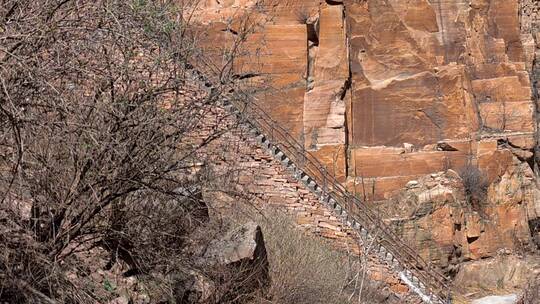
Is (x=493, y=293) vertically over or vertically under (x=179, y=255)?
under

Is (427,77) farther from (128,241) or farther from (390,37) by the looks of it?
(128,241)

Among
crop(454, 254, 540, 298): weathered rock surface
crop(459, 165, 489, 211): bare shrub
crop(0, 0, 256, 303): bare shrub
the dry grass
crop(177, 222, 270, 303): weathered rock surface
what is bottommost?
crop(454, 254, 540, 298): weathered rock surface

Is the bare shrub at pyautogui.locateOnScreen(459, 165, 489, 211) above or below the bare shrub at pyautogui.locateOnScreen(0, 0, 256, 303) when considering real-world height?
below

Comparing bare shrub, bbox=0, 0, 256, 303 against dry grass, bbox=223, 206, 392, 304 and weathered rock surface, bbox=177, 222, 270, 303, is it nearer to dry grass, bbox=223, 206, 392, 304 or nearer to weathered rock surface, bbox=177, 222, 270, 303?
weathered rock surface, bbox=177, 222, 270, 303

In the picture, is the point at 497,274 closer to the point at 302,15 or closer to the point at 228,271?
the point at 302,15

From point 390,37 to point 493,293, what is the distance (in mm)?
7851

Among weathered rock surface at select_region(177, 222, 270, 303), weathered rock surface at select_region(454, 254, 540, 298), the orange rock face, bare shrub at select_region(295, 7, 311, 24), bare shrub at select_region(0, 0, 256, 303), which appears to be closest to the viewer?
bare shrub at select_region(0, 0, 256, 303)

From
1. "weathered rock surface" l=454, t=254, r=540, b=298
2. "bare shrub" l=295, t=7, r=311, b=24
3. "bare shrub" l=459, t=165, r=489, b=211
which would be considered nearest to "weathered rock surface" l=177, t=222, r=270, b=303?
"weathered rock surface" l=454, t=254, r=540, b=298

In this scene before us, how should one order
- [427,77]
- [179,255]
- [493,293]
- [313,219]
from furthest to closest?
[427,77] → [493,293] → [313,219] → [179,255]

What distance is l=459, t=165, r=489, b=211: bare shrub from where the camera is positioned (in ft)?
65.6

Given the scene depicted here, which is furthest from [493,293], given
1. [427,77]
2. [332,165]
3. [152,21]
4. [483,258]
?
[152,21]

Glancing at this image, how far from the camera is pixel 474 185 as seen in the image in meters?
20.1

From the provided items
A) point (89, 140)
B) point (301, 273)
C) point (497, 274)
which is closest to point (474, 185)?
point (497, 274)

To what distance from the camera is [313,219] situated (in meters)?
15.2
